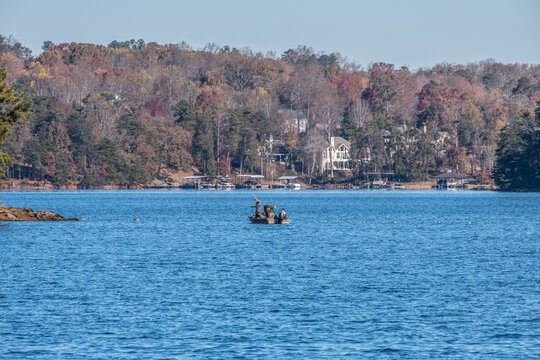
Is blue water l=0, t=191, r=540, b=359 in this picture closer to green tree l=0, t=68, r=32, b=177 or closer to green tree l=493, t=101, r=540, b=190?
green tree l=0, t=68, r=32, b=177

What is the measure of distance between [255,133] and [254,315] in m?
159

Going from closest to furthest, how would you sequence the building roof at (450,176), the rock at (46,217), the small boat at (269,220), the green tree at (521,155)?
the small boat at (269,220)
the rock at (46,217)
the green tree at (521,155)
the building roof at (450,176)

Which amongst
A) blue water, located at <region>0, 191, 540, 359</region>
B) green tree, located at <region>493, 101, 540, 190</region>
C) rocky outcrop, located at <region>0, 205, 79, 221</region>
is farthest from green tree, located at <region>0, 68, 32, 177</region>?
green tree, located at <region>493, 101, 540, 190</region>

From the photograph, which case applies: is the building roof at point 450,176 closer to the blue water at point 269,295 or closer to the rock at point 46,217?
the rock at point 46,217

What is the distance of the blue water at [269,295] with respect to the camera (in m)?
27.2

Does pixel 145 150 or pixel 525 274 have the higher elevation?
pixel 145 150

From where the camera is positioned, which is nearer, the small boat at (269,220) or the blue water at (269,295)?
the blue water at (269,295)

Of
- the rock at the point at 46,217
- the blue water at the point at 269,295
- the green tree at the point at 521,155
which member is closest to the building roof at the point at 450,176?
the green tree at the point at 521,155

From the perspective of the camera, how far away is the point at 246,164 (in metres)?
196

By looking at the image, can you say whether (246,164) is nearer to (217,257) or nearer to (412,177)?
(412,177)

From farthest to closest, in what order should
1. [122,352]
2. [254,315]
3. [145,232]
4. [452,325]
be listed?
1. [145,232]
2. [254,315]
3. [452,325]
4. [122,352]

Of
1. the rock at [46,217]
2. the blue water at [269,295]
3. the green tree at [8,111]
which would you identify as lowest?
the blue water at [269,295]

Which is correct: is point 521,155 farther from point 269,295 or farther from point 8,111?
point 269,295

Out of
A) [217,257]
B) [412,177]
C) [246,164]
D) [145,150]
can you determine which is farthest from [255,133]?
[217,257]
